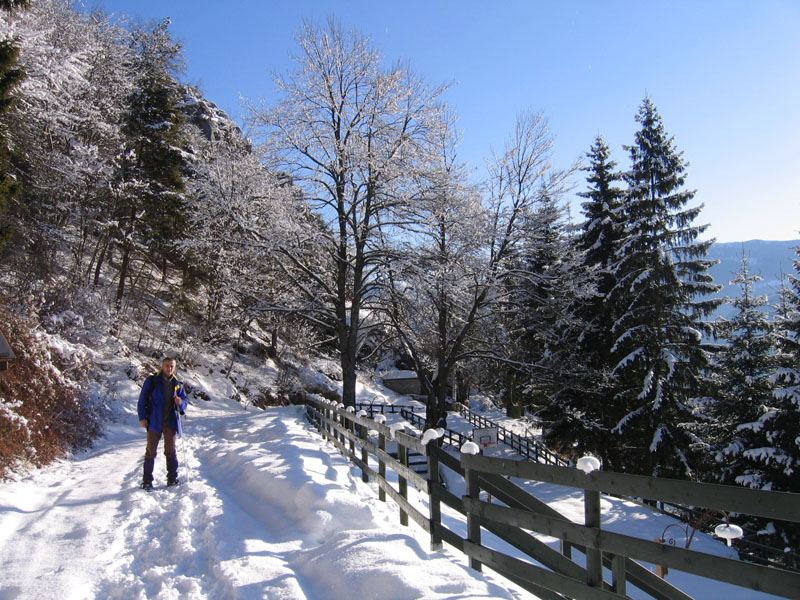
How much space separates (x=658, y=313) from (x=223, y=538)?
1699 centimetres

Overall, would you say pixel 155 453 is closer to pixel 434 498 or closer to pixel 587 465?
pixel 434 498

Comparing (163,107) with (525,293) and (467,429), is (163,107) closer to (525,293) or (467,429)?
(525,293)

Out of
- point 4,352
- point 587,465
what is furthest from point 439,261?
point 587,465

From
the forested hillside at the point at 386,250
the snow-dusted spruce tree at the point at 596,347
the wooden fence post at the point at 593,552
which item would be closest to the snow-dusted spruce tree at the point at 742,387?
the forested hillside at the point at 386,250

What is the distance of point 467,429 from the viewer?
91.0ft

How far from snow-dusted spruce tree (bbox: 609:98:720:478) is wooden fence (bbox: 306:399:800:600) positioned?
14972 millimetres

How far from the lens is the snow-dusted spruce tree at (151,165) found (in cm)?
2134

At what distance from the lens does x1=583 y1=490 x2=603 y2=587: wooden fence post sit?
3254 millimetres

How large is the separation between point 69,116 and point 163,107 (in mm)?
5679

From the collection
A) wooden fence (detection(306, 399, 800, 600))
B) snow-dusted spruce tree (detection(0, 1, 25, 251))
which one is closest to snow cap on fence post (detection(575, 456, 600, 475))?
wooden fence (detection(306, 399, 800, 600))

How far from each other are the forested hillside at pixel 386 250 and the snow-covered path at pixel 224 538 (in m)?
3.84

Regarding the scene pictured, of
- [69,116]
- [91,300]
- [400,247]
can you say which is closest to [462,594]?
[400,247]

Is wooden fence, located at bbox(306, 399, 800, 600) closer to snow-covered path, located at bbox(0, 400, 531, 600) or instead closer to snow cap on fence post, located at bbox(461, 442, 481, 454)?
snow cap on fence post, located at bbox(461, 442, 481, 454)

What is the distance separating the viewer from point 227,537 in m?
5.19
